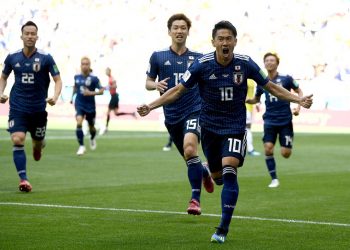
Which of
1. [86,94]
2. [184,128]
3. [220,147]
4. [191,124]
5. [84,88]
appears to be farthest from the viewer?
[84,88]

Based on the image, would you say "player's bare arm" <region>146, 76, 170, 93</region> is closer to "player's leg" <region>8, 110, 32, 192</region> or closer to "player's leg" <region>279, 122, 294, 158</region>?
"player's leg" <region>8, 110, 32, 192</region>

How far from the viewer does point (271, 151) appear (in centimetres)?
1609

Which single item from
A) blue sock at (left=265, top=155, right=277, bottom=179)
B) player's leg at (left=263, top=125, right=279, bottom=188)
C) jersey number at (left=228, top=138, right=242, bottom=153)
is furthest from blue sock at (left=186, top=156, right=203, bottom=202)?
blue sock at (left=265, top=155, right=277, bottom=179)

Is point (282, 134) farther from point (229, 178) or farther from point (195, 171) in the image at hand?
point (229, 178)

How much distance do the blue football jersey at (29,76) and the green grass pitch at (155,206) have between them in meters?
1.37

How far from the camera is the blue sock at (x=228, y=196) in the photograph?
29.9 ft

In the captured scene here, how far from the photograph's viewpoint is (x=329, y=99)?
42.5m

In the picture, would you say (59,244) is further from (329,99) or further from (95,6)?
(95,6)

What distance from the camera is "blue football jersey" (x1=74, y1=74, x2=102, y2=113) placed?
81.5 ft

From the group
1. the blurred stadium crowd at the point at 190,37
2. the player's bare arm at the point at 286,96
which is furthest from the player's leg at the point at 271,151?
the blurred stadium crowd at the point at 190,37

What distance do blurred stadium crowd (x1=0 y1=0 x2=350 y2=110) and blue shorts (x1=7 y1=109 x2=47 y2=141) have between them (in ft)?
95.8

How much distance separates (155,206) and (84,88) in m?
12.8

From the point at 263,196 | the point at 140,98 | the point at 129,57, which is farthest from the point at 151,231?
the point at 129,57

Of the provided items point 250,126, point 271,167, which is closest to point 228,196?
Result: point 271,167
